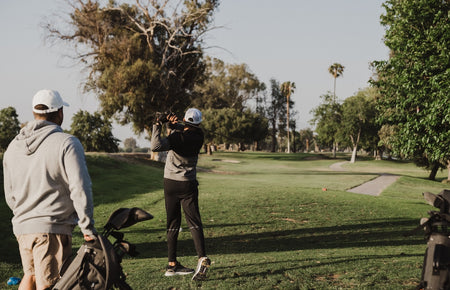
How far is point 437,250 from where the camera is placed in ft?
11.2

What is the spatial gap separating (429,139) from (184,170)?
12379 mm

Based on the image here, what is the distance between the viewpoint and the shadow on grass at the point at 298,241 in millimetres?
9844

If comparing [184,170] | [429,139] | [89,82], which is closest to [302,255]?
[184,170]

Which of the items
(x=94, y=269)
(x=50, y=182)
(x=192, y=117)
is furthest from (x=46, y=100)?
(x=192, y=117)

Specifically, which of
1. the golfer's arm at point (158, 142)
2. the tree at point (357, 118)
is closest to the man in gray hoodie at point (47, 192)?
the golfer's arm at point (158, 142)

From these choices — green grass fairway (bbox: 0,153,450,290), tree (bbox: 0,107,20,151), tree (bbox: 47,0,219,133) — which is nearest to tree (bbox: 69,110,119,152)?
tree (bbox: 0,107,20,151)

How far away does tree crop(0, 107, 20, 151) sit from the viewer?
63.4 meters

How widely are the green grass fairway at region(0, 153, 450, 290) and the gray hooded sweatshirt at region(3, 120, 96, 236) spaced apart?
255 cm

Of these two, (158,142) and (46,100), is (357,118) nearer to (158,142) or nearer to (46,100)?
(158,142)

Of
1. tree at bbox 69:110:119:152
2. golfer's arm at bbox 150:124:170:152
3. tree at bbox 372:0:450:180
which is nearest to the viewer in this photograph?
golfer's arm at bbox 150:124:170:152

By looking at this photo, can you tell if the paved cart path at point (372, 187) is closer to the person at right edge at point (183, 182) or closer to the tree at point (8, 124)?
the person at right edge at point (183, 182)

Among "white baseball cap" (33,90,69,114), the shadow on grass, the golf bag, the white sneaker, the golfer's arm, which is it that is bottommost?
the shadow on grass

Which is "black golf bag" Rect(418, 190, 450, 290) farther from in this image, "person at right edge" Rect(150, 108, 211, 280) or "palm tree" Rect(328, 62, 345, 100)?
"palm tree" Rect(328, 62, 345, 100)

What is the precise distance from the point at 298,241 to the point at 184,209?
219 inches
